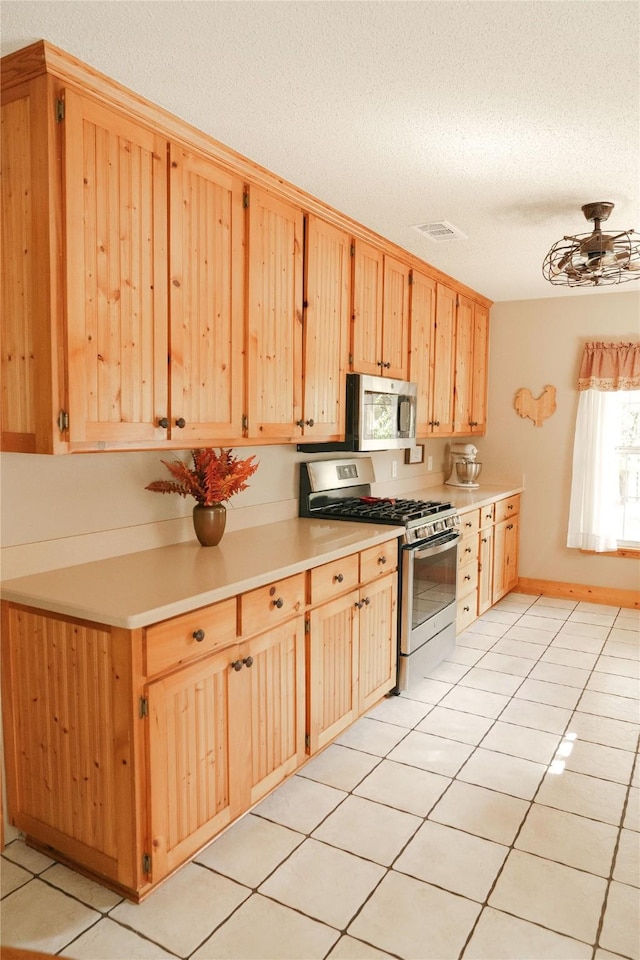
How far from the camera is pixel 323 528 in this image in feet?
10.8

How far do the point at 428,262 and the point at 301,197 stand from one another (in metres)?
1.47

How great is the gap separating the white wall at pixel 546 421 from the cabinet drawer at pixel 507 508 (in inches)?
6.5

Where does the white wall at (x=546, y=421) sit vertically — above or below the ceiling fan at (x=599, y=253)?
below

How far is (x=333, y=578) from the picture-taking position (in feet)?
9.20

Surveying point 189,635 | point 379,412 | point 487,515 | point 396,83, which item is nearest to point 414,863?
point 189,635

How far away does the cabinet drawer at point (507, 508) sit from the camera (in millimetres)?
5048

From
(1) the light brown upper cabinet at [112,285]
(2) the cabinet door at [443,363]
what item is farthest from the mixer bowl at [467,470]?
(1) the light brown upper cabinet at [112,285]

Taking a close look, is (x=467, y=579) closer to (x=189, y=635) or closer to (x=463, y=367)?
(x=463, y=367)

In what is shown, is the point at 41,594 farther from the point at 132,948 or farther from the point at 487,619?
the point at 487,619

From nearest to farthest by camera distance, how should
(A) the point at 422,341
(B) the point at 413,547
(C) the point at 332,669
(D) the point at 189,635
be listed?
Result: 1. (D) the point at 189,635
2. (C) the point at 332,669
3. (B) the point at 413,547
4. (A) the point at 422,341

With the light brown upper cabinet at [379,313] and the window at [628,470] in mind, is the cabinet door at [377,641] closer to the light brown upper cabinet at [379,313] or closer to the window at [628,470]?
the light brown upper cabinet at [379,313]

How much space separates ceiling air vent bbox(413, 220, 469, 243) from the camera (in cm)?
343

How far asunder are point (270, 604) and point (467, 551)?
2.30 meters

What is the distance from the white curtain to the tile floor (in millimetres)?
2078
